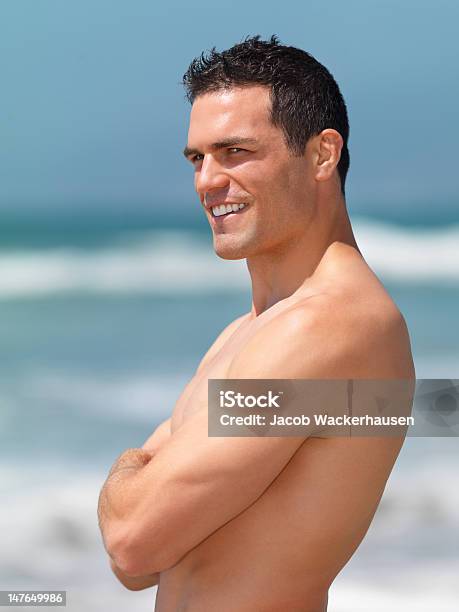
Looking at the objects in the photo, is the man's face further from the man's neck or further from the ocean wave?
the ocean wave

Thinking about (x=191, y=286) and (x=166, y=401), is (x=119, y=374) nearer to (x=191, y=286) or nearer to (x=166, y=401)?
(x=166, y=401)

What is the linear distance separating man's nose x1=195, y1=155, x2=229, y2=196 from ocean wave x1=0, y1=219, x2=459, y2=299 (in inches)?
359

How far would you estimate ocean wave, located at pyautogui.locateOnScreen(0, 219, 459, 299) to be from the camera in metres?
11.8

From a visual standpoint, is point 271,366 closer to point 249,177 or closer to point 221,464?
point 221,464

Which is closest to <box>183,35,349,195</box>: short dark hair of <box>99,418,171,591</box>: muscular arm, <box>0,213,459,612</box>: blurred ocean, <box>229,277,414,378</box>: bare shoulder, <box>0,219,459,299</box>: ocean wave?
<box>229,277,414,378</box>: bare shoulder

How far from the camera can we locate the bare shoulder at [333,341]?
83.7 inches

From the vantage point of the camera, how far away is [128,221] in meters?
13.5

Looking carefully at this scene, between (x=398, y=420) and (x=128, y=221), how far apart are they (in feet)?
37.2

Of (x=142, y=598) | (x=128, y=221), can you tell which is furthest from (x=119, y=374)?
(x=128, y=221)

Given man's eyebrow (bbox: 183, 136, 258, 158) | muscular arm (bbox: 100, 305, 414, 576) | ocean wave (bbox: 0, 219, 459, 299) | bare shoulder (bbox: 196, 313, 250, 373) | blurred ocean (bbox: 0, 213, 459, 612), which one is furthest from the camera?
ocean wave (bbox: 0, 219, 459, 299)

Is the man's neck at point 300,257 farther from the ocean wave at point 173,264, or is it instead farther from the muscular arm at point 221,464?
the ocean wave at point 173,264

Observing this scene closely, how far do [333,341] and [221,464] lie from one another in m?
0.31

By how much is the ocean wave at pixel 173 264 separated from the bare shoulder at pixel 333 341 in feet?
30.1

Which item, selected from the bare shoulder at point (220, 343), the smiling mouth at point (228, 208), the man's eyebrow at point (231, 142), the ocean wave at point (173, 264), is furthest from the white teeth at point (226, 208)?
the ocean wave at point (173, 264)
